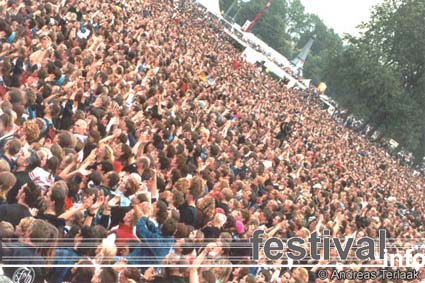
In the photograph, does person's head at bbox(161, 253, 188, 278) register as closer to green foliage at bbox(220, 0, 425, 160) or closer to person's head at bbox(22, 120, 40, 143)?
person's head at bbox(22, 120, 40, 143)

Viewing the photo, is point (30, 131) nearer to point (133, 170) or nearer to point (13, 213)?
point (133, 170)

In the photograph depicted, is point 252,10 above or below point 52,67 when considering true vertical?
above

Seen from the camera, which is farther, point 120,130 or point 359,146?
point 359,146

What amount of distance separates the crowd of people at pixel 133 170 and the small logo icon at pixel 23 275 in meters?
0.01

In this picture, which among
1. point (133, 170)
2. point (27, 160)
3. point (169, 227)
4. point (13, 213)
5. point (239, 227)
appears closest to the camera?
point (13, 213)

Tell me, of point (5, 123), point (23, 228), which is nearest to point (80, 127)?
point (5, 123)

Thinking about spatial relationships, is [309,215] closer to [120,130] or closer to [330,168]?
[120,130]

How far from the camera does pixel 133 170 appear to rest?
8289 mm

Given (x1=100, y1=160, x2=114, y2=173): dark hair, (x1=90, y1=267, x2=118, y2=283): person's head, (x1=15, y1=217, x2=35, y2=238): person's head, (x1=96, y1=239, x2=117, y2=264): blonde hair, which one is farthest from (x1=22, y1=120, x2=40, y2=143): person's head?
(x1=90, y1=267, x2=118, y2=283): person's head

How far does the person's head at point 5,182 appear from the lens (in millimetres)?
5102

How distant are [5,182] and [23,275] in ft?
3.68

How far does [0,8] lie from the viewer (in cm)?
1129

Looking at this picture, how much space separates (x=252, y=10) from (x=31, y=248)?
119 metres

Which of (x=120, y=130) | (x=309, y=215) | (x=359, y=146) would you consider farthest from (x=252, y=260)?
(x=359, y=146)
